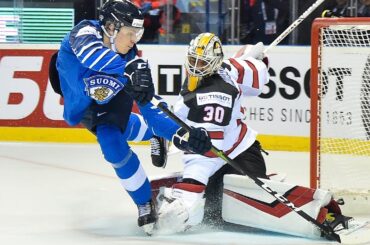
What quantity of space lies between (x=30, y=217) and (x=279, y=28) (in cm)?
282

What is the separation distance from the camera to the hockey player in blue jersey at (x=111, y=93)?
12.3ft

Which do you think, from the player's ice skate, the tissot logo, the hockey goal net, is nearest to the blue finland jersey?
the player's ice skate

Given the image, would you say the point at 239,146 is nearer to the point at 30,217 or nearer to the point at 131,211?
the point at 131,211

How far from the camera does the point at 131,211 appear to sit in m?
4.39

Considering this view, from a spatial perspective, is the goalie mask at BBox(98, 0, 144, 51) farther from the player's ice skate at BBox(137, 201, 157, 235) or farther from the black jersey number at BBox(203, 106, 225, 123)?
the player's ice skate at BBox(137, 201, 157, 235)

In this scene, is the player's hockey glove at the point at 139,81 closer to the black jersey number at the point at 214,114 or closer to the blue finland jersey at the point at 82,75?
the blue finland jersey at the point at 82,75

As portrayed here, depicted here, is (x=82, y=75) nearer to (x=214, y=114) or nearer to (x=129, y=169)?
(x=129, y=169)

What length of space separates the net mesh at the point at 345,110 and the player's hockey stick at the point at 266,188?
2.10 ft

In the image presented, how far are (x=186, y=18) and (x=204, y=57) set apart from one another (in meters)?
2.78

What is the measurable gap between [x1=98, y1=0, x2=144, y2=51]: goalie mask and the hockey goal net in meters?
0.95

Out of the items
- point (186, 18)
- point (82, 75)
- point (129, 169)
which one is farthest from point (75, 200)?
point (186, 18)

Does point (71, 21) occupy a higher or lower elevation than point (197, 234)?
→ higher

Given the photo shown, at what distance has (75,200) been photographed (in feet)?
15.2

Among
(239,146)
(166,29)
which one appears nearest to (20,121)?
(166,29)
